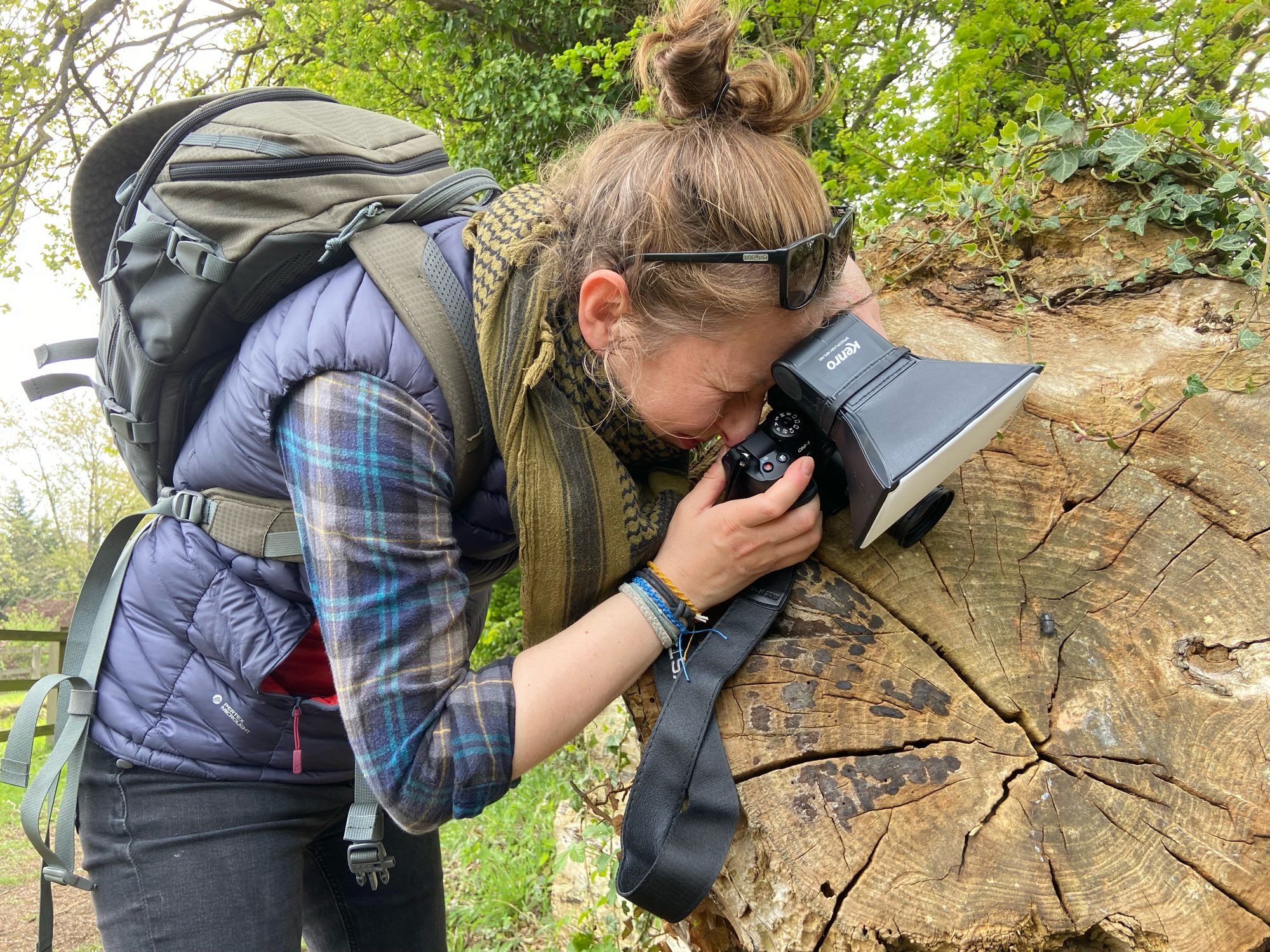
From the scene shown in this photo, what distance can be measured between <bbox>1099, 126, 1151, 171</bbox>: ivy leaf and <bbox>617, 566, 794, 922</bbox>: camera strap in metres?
1.21

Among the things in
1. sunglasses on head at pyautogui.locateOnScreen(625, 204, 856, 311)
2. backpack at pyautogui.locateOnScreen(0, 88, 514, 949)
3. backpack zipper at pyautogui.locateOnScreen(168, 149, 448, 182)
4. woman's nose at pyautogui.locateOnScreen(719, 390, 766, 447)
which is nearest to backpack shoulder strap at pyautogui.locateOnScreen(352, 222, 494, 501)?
backpack at pyautogui.locateOnScreen(0, 88, 514, 949)

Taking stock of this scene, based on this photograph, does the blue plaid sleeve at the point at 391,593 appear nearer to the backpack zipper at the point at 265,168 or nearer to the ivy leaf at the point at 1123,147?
the backpack zipper at the point at 265,168

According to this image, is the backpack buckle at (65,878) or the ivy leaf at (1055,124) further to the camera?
the ivy leaf at (1055,124)

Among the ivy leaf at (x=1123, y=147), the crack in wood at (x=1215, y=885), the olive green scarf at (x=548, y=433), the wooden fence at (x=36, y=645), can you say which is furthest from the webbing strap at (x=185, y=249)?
the wooden fence at (x=36, y=645)

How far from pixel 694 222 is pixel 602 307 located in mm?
187

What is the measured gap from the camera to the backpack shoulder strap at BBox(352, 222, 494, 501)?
4.03 feet

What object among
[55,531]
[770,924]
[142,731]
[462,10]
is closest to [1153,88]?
[770,924]

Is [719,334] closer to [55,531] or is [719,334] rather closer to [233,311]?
[233,311]

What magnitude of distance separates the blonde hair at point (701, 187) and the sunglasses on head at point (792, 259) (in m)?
0.01

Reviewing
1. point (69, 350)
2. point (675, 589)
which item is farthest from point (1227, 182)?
point (69, 350)

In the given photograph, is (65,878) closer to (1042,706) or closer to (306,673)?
(306,673)

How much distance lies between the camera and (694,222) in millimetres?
1207

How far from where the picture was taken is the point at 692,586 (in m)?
1.35

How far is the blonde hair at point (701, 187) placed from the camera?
119 centimetres
